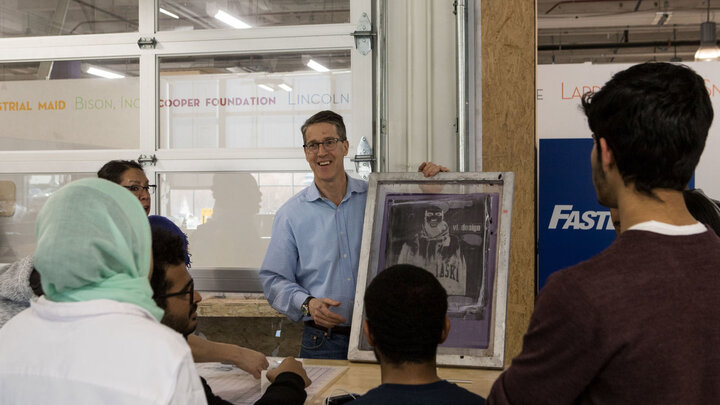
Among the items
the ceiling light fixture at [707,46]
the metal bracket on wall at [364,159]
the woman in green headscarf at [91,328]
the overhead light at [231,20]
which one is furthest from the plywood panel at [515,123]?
the ceiling light fixture at [707,46]

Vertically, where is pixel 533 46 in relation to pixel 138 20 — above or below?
below

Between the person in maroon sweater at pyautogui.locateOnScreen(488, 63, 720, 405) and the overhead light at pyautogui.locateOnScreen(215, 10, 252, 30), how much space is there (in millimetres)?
3113

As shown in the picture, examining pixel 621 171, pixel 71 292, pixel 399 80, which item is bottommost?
pixel 71 292

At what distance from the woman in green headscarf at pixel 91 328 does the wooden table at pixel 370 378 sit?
901 millimetres

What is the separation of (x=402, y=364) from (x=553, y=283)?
18.5 inches

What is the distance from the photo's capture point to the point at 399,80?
3.70 m

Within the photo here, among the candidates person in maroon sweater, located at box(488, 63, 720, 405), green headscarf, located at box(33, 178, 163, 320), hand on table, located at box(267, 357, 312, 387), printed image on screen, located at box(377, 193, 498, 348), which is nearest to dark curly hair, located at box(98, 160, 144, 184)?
printed image on screen, located at box(377, 193, 498, 348)

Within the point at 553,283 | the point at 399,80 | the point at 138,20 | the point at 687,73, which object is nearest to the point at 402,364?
the point at 553,283

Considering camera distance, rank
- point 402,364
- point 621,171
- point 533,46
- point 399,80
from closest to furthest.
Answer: point 621,171 → point 402,364 → point 533,46 → point 399,80

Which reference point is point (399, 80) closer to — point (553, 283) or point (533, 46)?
point (533, 46)

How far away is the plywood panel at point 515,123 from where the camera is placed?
3346mm

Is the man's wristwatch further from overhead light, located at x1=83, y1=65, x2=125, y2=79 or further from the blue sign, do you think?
overhead light, located at x1=83, y1=65, x2=125, y2=79

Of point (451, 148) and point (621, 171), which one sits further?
point (451, 148)

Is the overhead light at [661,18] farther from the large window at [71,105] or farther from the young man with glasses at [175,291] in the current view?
the young man with glasses at [175,291]
